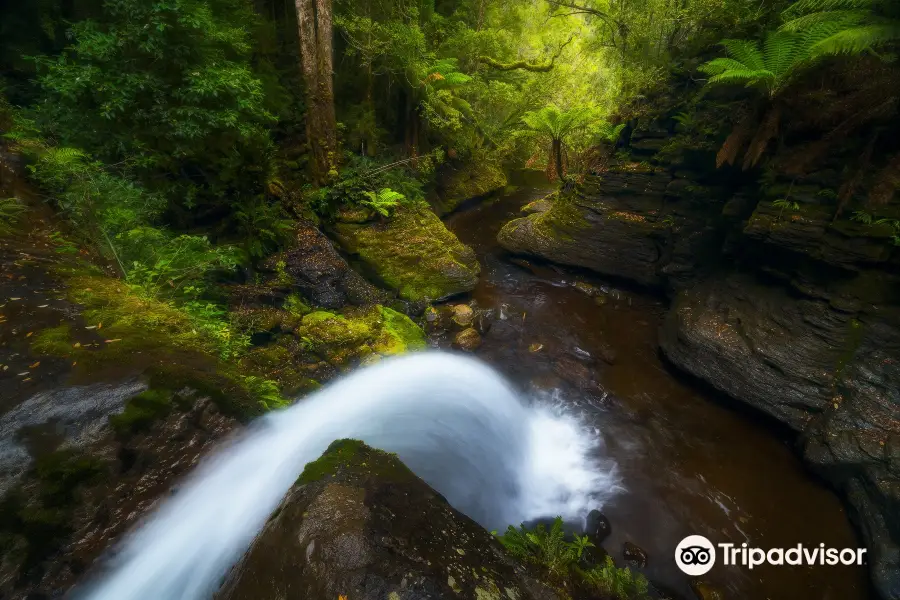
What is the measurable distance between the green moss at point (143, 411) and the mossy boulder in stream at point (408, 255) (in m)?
4.90

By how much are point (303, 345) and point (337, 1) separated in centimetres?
746

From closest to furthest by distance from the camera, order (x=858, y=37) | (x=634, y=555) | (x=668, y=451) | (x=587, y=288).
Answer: (x=858, y=37)
(x=634, y=555)
(x=668, y=451)
(x=587, y=288)

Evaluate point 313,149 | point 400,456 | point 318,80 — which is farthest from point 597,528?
point 318,80

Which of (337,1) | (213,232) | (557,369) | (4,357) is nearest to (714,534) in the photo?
(557,369)

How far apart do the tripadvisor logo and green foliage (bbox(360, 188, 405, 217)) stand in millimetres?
7008

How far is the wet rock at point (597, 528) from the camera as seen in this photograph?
160 inches

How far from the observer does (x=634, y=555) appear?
388 centimetres

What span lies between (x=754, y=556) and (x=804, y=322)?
127 inches

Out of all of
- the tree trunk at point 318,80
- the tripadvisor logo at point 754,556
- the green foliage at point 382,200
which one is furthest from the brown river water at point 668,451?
the tree trunk at point 318,80

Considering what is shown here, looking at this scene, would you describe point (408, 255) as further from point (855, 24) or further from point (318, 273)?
point (855, 24)

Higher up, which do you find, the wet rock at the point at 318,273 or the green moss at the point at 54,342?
the green moss at the point at 54,342

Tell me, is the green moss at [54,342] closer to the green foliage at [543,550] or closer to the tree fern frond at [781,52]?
the green foliage at [543,550]

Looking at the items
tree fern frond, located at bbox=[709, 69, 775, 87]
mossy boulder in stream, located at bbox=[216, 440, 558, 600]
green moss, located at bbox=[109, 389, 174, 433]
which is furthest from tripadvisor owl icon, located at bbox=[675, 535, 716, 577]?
tree fern frond, located at bbox=[709, 69, 775, 87]

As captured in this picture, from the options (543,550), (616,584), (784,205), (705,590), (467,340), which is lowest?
(467,340)
